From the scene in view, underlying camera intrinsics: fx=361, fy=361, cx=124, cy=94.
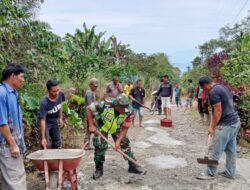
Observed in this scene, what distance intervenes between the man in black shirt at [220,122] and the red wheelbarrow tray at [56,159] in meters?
2.42

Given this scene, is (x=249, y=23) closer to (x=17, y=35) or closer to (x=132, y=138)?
(x=132, y=138)

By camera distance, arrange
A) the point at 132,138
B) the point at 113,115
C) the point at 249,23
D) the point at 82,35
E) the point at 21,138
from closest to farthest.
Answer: the point at 21,138, the point at 113,115, the point at 132,138, the point at 82,35, the point at 249,23

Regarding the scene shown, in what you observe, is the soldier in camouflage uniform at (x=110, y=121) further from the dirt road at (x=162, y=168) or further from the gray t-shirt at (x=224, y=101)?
the gray t-shirt at (x=224, y=101)

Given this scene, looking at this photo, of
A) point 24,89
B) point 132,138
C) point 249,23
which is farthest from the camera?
point 249,23

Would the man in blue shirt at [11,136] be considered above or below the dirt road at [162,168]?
above

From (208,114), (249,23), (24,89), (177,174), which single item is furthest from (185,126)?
(249,23)

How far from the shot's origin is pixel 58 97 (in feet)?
20.2

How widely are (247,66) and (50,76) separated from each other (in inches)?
277

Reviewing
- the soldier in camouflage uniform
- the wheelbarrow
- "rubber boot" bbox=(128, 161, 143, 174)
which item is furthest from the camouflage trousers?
the wheelbarrow

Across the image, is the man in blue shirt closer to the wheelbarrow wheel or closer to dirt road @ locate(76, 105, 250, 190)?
the wheelbarrow wheel

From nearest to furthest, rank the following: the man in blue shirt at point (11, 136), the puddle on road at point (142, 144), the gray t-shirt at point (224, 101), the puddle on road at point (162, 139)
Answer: the man in blue shirt at point (11, 136) → the gray t-shirt at point (224, 101) → the puddle on road at point (142, 144) → the puddle on road at point (162, 139)

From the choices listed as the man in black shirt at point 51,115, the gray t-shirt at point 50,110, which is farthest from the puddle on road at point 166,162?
the gray t-shirt at point 50,110

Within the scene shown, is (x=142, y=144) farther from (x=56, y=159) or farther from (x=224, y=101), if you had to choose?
(x=56, y=159)

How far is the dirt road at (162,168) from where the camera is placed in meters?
5.94
